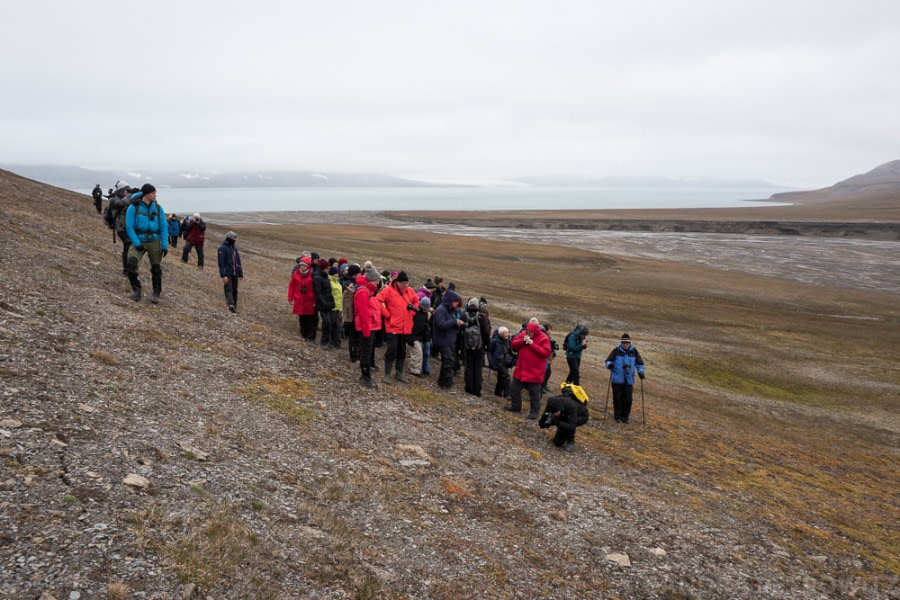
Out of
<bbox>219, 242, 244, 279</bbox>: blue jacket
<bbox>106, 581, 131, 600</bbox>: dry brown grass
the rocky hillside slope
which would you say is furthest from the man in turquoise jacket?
<bbox>106, 581, 131, 600</bbox>: dry brown grass

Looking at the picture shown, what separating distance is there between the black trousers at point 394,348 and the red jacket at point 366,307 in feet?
2.51

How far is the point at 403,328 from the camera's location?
14805mm

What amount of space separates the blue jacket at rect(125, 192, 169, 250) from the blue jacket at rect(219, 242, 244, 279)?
3055mm

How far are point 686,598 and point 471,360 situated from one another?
9.17 meters

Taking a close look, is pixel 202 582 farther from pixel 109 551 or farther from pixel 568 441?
pixel 568 441

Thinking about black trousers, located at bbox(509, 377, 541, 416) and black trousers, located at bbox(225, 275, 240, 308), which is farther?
black trousers, located at bbox(225, 275, 240, 308)

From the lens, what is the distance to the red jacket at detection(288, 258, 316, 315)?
56.8 ft

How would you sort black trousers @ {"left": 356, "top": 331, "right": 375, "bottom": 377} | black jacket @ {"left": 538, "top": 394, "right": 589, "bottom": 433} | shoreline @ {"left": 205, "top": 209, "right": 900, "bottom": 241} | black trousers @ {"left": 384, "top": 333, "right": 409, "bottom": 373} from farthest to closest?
shoreline @ {"left": 205, "top": 209, "right": 900, "bottom": 241} < black trousers @ {"left": 384, "top": 333, "right": 409, "bottom": 373} < black trousers @ {"left": 356, "top": 331, "right": 375, "bottom": 377} < black jacket @ {"left": 538, "top": 394, "right": 589, "bottom": 433}

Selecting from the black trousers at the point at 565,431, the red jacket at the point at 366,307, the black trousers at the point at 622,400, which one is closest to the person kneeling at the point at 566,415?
the black trousers at the point at 565,431

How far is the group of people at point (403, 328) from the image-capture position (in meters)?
14.3

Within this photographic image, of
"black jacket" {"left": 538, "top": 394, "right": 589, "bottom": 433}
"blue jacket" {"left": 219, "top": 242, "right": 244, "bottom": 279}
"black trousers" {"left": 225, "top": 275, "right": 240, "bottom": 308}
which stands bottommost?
"black jacket" {"left": 538, "top": 394, "right": 589, "bottom": 433}

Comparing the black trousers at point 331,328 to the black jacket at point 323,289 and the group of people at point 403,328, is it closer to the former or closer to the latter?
the group of people at point 403,328

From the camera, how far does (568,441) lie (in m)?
14.3

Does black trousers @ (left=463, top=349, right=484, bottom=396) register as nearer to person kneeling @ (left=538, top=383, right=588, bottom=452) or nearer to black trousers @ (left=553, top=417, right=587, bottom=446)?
person kneeling @ (left=538, top=383, right=588, bottom=452)
